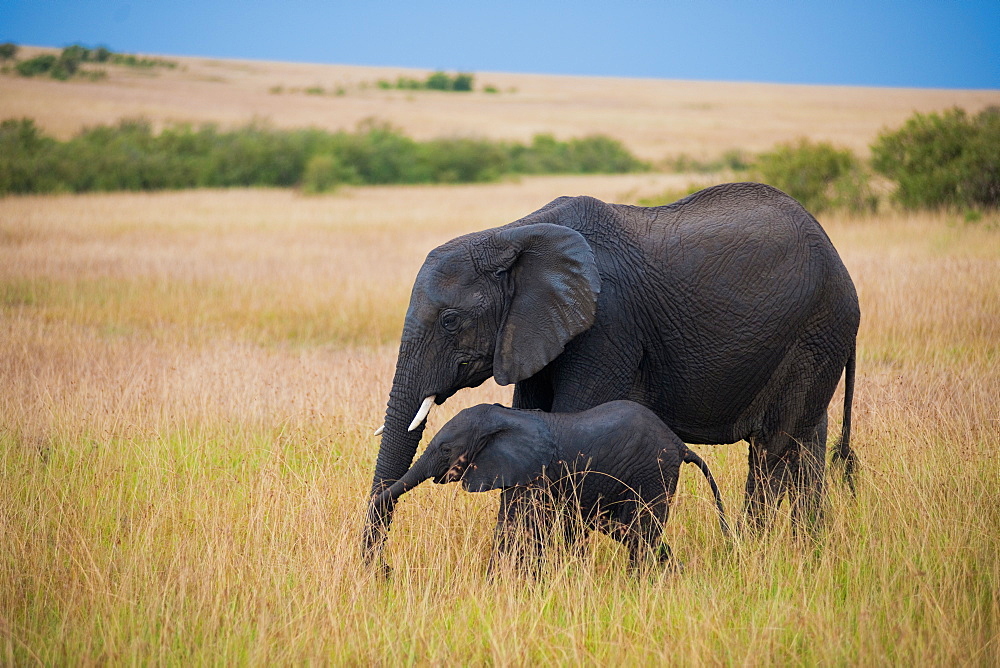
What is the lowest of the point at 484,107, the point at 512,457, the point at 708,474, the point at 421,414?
the point at 708,474

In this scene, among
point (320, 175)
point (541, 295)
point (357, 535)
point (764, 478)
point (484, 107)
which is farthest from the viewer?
point (484, 107)

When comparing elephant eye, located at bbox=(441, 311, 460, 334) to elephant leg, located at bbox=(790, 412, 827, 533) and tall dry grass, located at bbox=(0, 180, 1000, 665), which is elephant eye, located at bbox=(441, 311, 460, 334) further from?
elephant leg, located at bbox=(790, 412, 827, 533)

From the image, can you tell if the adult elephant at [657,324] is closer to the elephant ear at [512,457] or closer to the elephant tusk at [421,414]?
the elephant tusk at [421,414]

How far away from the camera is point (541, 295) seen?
4527mm

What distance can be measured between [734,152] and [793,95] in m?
73.4

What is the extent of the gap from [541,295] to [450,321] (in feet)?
1.53

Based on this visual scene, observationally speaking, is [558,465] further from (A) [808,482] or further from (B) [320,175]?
(B) [320,175]

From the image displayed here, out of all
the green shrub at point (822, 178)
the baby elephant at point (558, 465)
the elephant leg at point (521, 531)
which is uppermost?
the green shrub at point (822, 178)

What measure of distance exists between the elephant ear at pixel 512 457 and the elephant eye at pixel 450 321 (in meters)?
0.54

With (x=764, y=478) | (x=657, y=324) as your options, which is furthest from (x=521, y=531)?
(x=764, y=478)

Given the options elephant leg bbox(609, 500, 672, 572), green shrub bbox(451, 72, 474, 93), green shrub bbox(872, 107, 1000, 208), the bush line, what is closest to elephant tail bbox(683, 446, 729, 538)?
elephant leg bbox(609, 500, 672, 572)

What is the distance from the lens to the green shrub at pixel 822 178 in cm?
2009

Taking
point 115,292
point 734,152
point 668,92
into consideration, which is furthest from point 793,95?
point 115,292

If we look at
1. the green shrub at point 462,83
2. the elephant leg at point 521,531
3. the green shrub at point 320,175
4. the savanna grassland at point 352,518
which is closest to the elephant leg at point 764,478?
the savanna grassland at point 352,518
